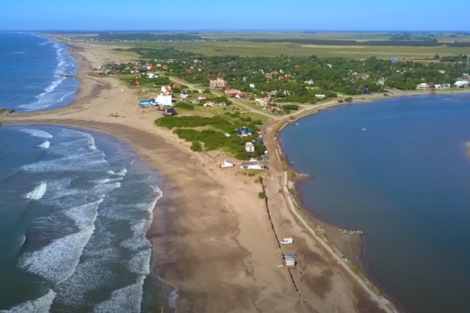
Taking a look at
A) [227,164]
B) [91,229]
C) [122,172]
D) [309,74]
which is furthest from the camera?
[309,74]

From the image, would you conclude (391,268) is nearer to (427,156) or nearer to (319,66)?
(427,156)

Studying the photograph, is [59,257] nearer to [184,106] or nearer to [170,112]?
[170,112]

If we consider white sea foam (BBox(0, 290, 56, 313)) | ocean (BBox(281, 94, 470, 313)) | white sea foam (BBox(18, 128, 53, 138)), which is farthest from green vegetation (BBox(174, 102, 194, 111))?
white sea foam (BBox(0, 290, 56, 313))

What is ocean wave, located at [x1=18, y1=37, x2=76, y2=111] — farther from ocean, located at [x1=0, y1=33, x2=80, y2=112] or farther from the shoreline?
the shoreline

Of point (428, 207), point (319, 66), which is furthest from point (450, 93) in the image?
point (428, 207)

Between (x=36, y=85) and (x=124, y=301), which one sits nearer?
(x=124, y=301)

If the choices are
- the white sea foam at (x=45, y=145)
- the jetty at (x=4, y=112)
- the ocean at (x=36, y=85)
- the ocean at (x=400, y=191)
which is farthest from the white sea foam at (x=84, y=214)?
the ocean at (x=36, y=85)

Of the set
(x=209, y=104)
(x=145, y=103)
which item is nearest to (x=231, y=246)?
(x=209, y=104)
